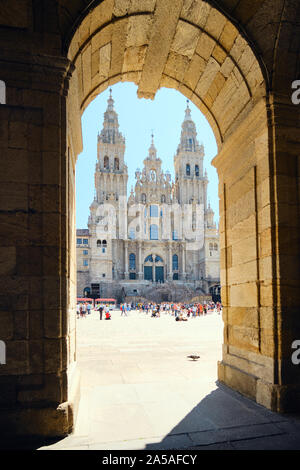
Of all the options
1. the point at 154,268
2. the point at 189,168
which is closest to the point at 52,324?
the point at 154,268

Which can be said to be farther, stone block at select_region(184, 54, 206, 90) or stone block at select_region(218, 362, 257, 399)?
stone block at select_region(184, 54, 206, 90)

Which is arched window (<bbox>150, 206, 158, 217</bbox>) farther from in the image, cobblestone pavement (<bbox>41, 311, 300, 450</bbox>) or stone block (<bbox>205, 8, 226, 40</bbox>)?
stone block (<bbox>205, 8, 226, 40</bbox>)

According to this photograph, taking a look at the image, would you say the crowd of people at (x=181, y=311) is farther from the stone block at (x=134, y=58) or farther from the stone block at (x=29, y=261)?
the stone block at (x=29, y=261)

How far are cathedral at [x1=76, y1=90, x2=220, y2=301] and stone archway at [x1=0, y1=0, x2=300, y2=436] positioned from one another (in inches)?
1787

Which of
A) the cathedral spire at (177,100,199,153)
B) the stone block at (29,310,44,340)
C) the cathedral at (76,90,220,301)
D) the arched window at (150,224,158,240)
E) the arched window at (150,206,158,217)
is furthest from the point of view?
the cathedral spire at (177,100,199,153)

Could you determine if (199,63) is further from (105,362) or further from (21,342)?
(105,362)

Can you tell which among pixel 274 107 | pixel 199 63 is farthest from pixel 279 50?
pixel 199 63

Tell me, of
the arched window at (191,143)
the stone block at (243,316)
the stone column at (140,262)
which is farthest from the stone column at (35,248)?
the arched window at (191,143)

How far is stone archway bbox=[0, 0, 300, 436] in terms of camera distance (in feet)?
14.3

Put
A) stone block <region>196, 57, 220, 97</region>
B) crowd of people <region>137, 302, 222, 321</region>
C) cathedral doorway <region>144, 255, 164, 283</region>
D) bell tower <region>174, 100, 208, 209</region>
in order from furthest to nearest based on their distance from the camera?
bell tower <region>174, 100, 208, 209</region>
cathedral doorway <region>144, 255, 164, 283</region>
crowd of people <region>137, 302, 222, 321</region>
stone block <region>196, 57, 220, 97</region>

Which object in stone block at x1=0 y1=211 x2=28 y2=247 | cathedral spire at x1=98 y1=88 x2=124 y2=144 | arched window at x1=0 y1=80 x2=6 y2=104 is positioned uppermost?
cathedral spire at x1=98 y1=88 x2=124 y2=144

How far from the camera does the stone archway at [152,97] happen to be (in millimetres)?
4363

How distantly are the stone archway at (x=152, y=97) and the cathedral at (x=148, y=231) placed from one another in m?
45.4

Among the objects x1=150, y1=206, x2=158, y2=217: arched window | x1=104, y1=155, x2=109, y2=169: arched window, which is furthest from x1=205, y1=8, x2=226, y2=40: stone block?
x1=104, y1=155, x2=109, y2=169: arched window
